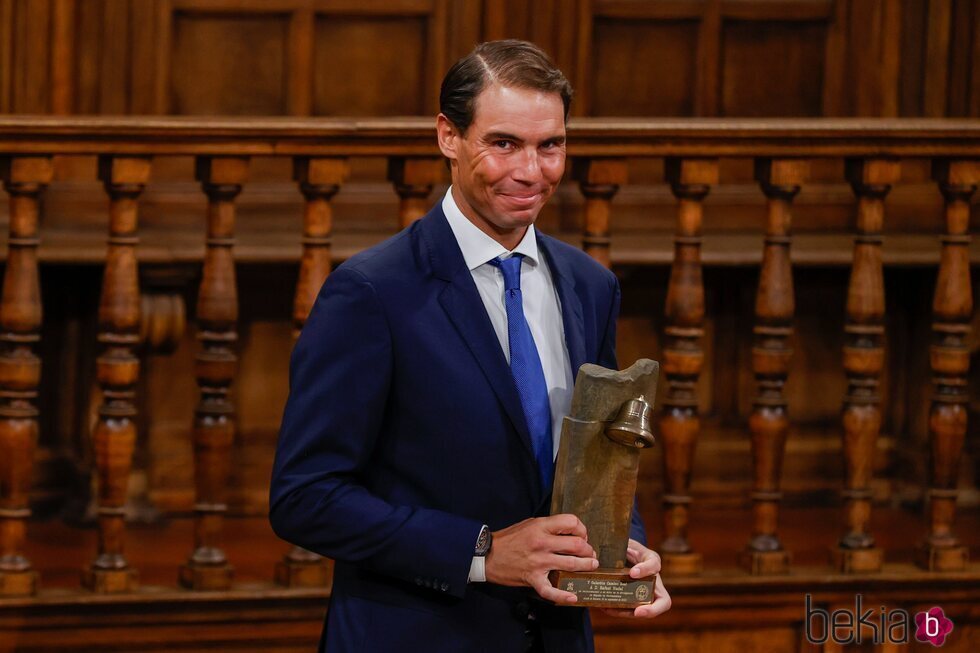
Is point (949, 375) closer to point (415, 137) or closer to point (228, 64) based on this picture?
point (415, 137)

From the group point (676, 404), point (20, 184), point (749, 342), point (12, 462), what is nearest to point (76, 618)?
point (12, 462)

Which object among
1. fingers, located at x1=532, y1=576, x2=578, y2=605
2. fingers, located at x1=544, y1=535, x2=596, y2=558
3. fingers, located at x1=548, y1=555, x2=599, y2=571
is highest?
→ fingers, located at x1=544, y1=535, x2=596, y2=558

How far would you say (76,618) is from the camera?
132 inches

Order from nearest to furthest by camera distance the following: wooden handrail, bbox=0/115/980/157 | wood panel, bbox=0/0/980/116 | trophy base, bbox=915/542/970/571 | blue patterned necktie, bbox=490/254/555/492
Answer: blue patterned necktie, bbox=490/254/555/492
wooden handrail, bbox=0/115/980/157
trophy base, bbox=915/542/970/571
wood panel, bbox=0/0/980/116

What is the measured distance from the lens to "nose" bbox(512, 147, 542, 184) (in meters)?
2.03

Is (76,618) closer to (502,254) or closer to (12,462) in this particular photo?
(12,462)

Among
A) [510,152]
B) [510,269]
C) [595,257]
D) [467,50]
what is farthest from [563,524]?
[467,50]

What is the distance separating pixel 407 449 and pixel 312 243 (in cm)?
143

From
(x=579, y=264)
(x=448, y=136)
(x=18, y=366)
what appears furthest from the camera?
(x=18, y=366)

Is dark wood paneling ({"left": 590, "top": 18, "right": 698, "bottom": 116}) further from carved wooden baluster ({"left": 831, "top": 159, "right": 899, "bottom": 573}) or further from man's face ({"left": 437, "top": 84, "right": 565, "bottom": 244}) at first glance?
man's face ({"left": 437, "top": 84, "right": 565, "bottom": 244})

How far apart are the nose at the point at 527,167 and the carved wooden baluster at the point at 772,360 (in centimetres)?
167

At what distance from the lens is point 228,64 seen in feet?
14.6

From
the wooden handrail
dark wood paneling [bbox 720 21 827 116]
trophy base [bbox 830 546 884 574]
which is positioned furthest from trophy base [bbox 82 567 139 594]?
dark wood paneling [bbox 720 21 827 116]

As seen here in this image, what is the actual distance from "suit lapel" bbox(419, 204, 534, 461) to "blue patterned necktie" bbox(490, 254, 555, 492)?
0.02m
